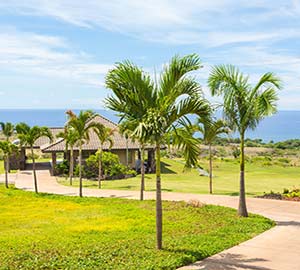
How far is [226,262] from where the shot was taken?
31.6ft

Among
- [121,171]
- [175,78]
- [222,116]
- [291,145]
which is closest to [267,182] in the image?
[121,171]

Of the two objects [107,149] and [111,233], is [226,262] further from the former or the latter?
[107,149]

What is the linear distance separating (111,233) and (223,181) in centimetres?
1764

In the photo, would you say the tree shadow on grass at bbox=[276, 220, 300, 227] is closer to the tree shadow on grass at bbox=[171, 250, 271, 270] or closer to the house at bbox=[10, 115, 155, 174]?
the tree shadow on grass at bbox=[171, 250, 271, 270]

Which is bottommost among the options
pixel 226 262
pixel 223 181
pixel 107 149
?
pixel 226 262

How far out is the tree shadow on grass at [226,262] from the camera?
30.3 ft

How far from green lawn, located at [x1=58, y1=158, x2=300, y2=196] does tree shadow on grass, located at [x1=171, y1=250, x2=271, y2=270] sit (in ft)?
38.3

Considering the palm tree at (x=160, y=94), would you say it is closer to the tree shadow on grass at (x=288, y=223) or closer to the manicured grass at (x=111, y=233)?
the manicured grass at (x=111, y=233)

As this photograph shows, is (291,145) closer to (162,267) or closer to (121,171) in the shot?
(121,171)

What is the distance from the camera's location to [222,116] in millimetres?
14328

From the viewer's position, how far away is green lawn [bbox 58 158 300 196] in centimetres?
2473

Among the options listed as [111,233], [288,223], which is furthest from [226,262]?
[288,223]

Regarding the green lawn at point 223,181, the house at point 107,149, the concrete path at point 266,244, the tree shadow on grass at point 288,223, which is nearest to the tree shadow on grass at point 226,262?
the concrete path at point 266,244

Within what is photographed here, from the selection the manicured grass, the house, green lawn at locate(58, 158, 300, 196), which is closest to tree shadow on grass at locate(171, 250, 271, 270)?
the manicured grass
